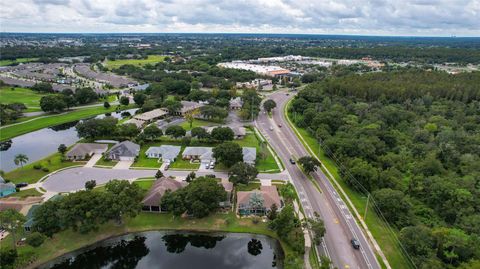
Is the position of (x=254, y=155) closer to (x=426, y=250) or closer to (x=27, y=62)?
(x=426, y=250)

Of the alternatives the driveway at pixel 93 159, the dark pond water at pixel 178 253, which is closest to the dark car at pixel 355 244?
the dark pond water at pixel 178 253

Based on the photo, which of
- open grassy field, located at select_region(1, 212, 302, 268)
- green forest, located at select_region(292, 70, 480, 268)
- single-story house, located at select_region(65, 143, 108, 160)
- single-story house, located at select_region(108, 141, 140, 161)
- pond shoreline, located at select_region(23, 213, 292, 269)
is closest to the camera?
green forest, located at select_region(292, 70, 480, 268)

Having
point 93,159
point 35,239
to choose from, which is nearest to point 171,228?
point 35,239

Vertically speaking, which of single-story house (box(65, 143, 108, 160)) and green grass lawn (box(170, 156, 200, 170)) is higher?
single-story house (box(65, 143, 108, 160))

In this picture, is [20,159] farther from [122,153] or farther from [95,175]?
[122,153]

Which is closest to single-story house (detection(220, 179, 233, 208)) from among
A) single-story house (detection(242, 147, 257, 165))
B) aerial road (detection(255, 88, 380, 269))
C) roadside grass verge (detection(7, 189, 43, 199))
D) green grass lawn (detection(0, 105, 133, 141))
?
single-story house (detection(242, 147, 257, 165))

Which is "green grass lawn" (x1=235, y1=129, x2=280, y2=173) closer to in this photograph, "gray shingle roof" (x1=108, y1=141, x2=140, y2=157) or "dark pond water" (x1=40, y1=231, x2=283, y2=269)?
"dark pond water" (x1=40, y1=231, x2=283, y2=269)
